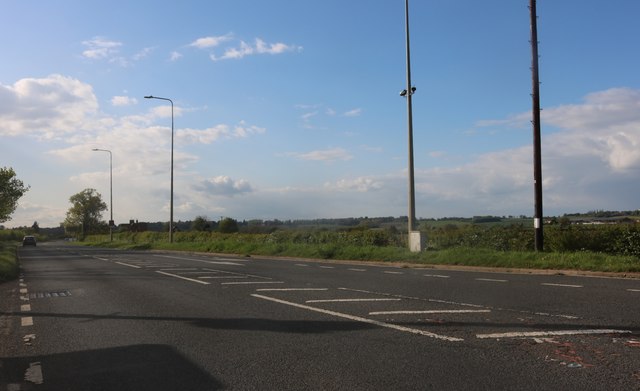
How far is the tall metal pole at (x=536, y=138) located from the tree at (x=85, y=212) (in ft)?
402

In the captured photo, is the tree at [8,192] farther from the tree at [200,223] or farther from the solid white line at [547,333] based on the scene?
the solid white line at [547,333]

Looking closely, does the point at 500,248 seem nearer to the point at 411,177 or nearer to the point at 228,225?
the point at 411,177

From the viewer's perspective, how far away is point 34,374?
5.86 metres

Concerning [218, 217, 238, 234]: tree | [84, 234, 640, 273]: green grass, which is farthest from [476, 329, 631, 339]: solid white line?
[218, 217, 238, 234]: tree

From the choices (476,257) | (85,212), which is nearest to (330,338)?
(476,257)

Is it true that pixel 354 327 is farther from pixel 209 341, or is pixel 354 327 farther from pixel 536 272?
pixel 536 272

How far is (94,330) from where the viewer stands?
8250 millimetres

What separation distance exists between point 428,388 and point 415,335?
2277 mm

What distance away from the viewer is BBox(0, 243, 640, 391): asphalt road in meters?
5.43

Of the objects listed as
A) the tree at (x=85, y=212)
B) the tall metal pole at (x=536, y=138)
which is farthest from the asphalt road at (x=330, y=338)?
the tree at (x=85, y=212)

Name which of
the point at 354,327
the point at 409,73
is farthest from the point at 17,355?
the point at 409,73

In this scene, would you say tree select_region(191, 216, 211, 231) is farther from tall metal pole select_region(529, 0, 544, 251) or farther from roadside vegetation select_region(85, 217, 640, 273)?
tall metal pole select_region(529, 0, 544, 251)

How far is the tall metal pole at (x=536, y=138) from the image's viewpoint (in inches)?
784

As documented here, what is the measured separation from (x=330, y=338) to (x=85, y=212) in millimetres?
131558
